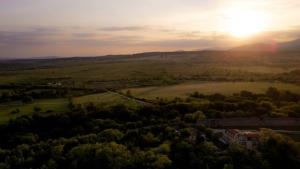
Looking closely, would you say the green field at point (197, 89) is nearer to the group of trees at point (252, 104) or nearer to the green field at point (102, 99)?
the group of trees at point (252, 104)

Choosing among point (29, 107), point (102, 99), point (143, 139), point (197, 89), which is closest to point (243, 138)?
point (143, 139)

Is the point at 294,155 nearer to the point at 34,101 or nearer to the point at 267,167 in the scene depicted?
the point at 267,167

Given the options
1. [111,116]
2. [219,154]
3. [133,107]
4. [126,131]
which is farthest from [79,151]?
[133,107]

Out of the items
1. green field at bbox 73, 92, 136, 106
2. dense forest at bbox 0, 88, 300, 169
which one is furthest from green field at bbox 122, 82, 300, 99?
dense forest at bbox 0, 88, 300, 169

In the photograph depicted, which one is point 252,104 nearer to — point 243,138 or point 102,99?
point 243,138

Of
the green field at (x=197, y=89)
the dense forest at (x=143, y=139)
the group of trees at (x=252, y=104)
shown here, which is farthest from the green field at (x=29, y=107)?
the group of trees at (x=252, y=104)
